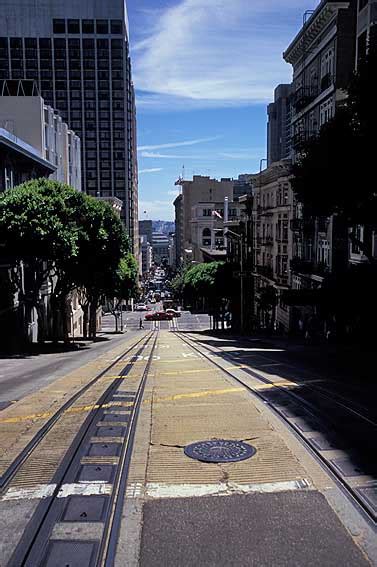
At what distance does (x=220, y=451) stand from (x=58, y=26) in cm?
12488

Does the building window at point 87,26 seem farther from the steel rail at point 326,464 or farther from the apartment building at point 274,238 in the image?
the steel rail at point 326,464

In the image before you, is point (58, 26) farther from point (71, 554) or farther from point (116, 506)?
point (71, 554)

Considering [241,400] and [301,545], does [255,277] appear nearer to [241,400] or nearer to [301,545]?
[241,400]

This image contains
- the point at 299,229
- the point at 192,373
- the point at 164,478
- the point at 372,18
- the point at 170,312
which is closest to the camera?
the point at 164,478

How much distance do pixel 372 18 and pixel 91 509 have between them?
30.6m

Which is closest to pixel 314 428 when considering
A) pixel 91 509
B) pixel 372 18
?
pixel 91 509

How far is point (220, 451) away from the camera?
30.8 feet

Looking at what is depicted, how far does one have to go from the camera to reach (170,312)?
8619 centimetres

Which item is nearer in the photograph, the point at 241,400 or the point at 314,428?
the point at 314,428

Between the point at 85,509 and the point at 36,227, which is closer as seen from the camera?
the point at 85,509

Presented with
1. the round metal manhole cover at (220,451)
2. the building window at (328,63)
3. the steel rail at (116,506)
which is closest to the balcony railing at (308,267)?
the building window at (328,63)

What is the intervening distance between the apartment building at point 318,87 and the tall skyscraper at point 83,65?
79.7 metres

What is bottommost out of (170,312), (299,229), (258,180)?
(170,312)

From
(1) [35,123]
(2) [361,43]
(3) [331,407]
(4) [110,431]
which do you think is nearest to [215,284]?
(1) [35,123]
